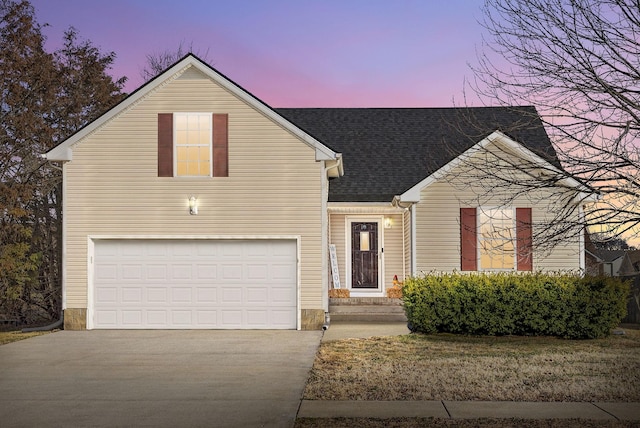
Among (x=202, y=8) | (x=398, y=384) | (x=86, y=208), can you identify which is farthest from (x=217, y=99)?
(x=398, y=384)

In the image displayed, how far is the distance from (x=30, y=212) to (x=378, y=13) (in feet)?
39.6

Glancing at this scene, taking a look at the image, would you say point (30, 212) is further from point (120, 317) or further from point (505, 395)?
point (505, 395)

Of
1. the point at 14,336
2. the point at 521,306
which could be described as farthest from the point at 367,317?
the point at 14,336

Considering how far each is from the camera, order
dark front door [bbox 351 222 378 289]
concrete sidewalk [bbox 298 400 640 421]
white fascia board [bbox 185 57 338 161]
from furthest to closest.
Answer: dark front door [bbox 351 222 378 289] → white fascia board [bbox 185 57 338 161] → concrete sidewalk [bbox 298 400 640 421]

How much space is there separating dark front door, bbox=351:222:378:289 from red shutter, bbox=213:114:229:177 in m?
5.31

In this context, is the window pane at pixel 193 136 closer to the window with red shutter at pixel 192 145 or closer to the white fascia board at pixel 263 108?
the window with red shutter at pixel 192 145

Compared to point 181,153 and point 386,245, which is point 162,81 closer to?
point 181,153

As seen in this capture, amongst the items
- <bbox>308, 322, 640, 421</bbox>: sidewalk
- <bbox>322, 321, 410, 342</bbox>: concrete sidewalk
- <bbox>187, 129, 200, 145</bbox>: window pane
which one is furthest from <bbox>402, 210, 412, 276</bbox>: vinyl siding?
<bbox>308, 322, 640, 421</bbox>: sidewalk

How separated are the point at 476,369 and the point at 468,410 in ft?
9.66

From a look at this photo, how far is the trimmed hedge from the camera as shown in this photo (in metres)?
15.5

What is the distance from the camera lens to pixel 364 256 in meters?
21.7

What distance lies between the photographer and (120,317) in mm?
17781

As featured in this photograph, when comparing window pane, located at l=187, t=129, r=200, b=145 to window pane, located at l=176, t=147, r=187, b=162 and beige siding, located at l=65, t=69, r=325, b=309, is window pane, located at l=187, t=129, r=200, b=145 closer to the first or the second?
window pane, located at l=176, t=147, r=187, b=162

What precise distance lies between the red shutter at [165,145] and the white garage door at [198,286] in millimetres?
1710
